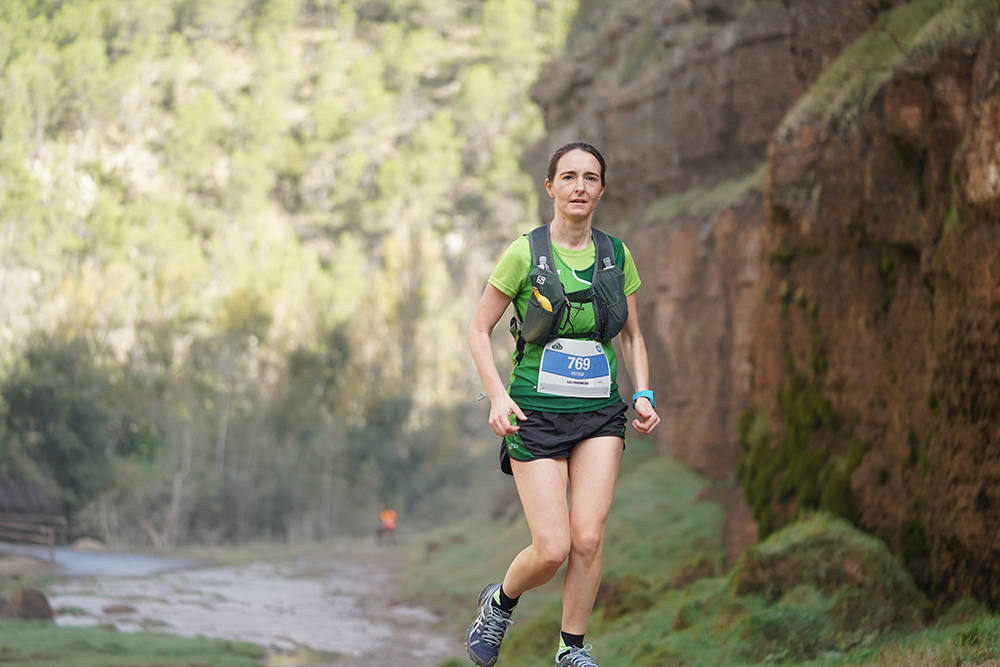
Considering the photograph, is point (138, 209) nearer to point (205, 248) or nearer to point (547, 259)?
point (205, 248)

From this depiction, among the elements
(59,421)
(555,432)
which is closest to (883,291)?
(555,432)

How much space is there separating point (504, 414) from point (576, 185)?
0.97 metres

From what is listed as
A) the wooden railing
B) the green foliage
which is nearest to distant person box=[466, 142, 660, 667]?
the wooden railing

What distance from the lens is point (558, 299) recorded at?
4.57 m

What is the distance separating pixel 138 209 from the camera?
54188 mm

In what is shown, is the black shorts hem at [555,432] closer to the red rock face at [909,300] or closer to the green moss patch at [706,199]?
the red rock face at [909,300]

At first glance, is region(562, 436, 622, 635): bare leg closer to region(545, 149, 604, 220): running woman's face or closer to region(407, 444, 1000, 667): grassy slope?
region(545, 149, 604, 220): running woman's face

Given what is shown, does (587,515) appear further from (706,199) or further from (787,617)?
(706,199)

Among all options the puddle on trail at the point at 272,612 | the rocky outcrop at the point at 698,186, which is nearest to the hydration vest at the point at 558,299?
the puddle on trail at the point at 272,612

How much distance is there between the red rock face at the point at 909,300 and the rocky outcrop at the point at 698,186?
513 centimetres

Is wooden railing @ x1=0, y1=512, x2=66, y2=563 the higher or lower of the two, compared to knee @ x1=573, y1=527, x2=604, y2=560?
lower

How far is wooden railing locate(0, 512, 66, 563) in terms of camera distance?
772 inches

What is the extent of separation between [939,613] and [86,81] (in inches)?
1669

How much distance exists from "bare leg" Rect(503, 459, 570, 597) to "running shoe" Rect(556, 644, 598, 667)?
32cm
